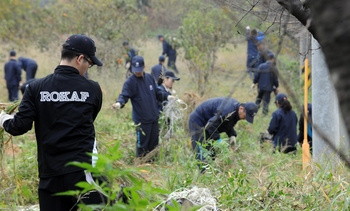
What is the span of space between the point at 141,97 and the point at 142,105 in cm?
12

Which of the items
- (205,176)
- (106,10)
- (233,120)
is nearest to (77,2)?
(106,10)

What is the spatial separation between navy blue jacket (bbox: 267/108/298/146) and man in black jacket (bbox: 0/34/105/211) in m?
6.03

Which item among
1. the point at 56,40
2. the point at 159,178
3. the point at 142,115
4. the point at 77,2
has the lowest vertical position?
the point at 159,178

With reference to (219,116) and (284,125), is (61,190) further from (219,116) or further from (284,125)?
(284,125)

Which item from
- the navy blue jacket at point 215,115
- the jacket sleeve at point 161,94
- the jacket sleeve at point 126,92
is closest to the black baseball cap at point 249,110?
the navy blue jacket at point 215,115

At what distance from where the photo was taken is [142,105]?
28.9 ft

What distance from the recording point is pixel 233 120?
7.61m

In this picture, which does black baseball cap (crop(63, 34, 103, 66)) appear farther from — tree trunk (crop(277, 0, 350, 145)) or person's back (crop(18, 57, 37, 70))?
person's back (crop(18, 57, 37, 70))

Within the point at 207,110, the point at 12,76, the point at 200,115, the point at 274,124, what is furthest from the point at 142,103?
the point at 12,76

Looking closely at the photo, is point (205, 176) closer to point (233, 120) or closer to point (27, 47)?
point (233, 120)

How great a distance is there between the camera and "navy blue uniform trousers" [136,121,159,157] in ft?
28.7

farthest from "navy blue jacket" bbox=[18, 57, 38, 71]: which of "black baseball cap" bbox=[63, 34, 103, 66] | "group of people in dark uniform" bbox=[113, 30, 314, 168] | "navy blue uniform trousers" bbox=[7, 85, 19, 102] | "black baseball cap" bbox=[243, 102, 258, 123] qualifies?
"black baseball cap" bbox=[63, 34, 103, 66]

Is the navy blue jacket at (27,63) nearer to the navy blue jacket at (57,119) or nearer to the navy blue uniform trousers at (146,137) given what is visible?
the navy blue uniform trousers at (146,137)

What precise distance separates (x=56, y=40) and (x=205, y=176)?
14.2m
